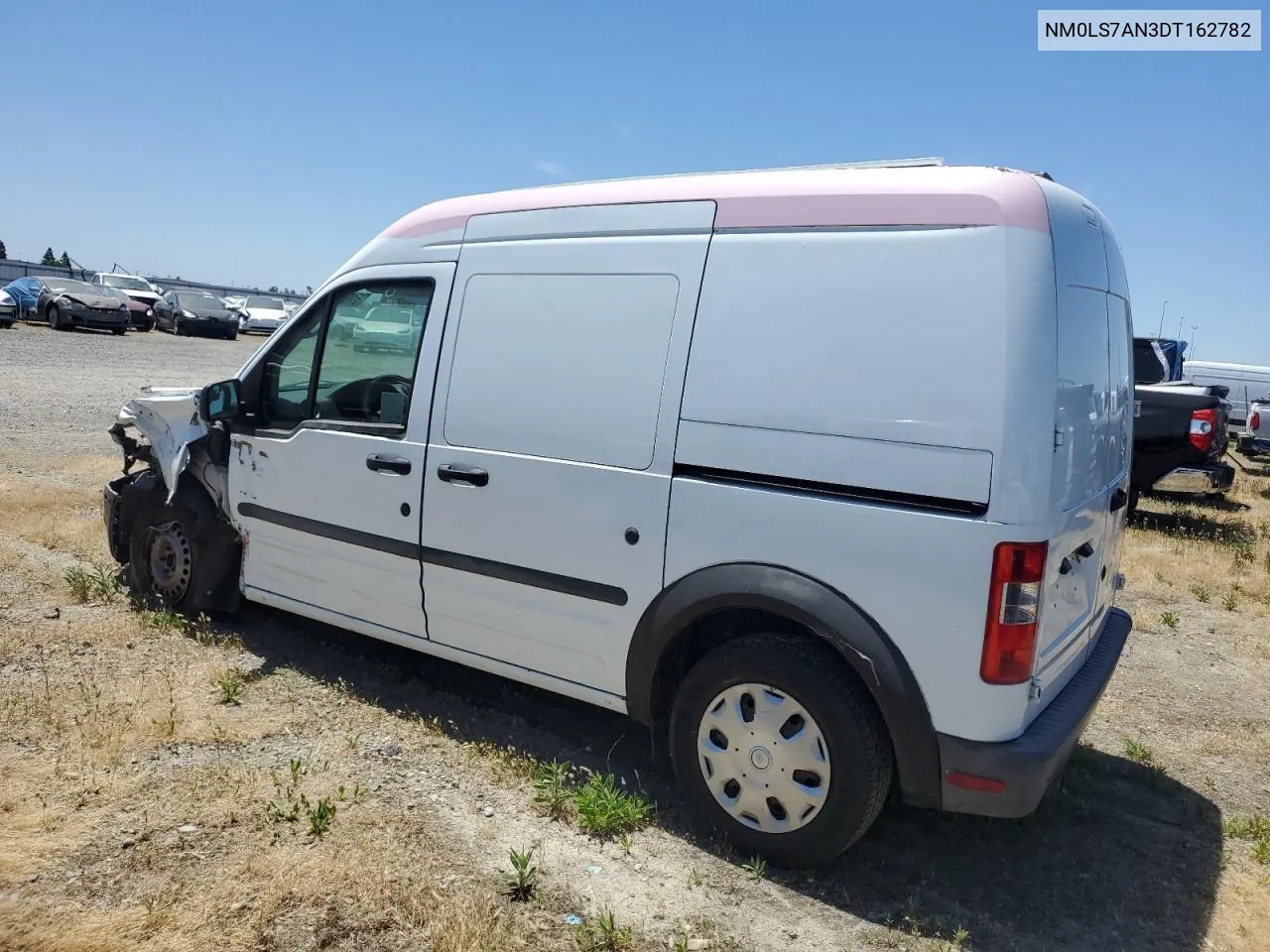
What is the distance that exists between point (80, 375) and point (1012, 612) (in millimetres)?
17821

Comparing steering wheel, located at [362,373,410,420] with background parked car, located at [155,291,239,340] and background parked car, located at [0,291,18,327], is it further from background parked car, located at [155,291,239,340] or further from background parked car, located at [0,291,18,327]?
background parked car, located at [155,291,239,340]

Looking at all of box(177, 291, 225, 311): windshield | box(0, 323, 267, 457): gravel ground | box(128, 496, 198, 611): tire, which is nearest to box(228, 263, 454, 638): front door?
box(128, 496, 198, 611): tire

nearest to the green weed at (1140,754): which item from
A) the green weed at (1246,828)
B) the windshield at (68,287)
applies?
the green weed at (1246,828)

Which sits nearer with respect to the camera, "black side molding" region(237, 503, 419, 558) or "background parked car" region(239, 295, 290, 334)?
"black side molding" region(237, 503, 419, 558)

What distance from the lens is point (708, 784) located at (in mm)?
3422

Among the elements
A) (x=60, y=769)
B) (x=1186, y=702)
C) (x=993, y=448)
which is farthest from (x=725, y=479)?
(x=1186, y=702)

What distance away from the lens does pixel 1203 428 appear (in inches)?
370

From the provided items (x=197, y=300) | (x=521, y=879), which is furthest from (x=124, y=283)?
(x=521, y=879)

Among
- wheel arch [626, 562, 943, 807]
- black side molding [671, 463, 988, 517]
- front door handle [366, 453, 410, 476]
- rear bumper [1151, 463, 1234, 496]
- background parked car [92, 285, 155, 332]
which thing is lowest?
wheel arch [626, 562, 943, 807]

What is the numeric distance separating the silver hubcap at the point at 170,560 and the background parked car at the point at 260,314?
29662 mm

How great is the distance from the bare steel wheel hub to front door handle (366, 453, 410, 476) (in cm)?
161

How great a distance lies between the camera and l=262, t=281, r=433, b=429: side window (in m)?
4.25

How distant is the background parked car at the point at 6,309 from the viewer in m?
24.4

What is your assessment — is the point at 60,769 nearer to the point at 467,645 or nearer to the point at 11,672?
the point at 11,672
